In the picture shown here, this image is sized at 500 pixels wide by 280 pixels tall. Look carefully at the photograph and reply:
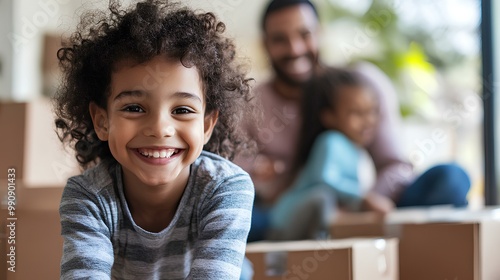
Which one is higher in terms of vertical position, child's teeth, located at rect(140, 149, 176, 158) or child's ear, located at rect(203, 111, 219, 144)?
child's ear, located at rect(203, 111, 219, 144)

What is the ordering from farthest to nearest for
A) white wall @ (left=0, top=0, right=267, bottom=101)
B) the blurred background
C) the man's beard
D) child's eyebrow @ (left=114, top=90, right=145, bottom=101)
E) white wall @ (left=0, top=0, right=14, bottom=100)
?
the blurred background
the man's beard
white wall @ (left=0, top=0, right=14, bottom=100)
white wall @ (left=0, top=0, right=267, bottom=101)
child's eyebrow @ (left=114, top=90, right=145, bottom=101)

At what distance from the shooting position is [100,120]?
808mm

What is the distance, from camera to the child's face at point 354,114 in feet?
Answer: 6.46

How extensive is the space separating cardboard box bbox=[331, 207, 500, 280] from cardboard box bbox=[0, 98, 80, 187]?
0.64m

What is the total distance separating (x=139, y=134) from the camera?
760 mm

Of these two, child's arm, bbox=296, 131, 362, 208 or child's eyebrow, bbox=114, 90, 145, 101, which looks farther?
child's arm, bbox=296, 131, 362, 208

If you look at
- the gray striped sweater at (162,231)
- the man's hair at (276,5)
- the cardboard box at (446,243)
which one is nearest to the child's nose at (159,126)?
the gray striped sweater at (162,231)

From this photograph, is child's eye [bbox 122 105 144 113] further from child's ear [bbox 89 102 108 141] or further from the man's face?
the man's face

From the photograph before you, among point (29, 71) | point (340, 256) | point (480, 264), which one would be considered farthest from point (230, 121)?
point (29, 71)

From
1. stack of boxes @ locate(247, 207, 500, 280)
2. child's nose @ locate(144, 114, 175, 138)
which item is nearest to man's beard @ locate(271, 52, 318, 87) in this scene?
stack of boxes @ locate(247, 207, 500, 280)

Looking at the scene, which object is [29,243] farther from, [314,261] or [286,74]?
[286,74]

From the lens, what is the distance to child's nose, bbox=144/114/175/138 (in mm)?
750

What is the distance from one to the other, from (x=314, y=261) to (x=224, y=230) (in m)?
0.32

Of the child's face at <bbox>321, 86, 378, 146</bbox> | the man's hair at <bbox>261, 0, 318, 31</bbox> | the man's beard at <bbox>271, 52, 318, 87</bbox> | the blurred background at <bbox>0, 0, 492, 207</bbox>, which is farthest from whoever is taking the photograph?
the blurred background at <bbox>0, 0, 492, 207</bbox>
